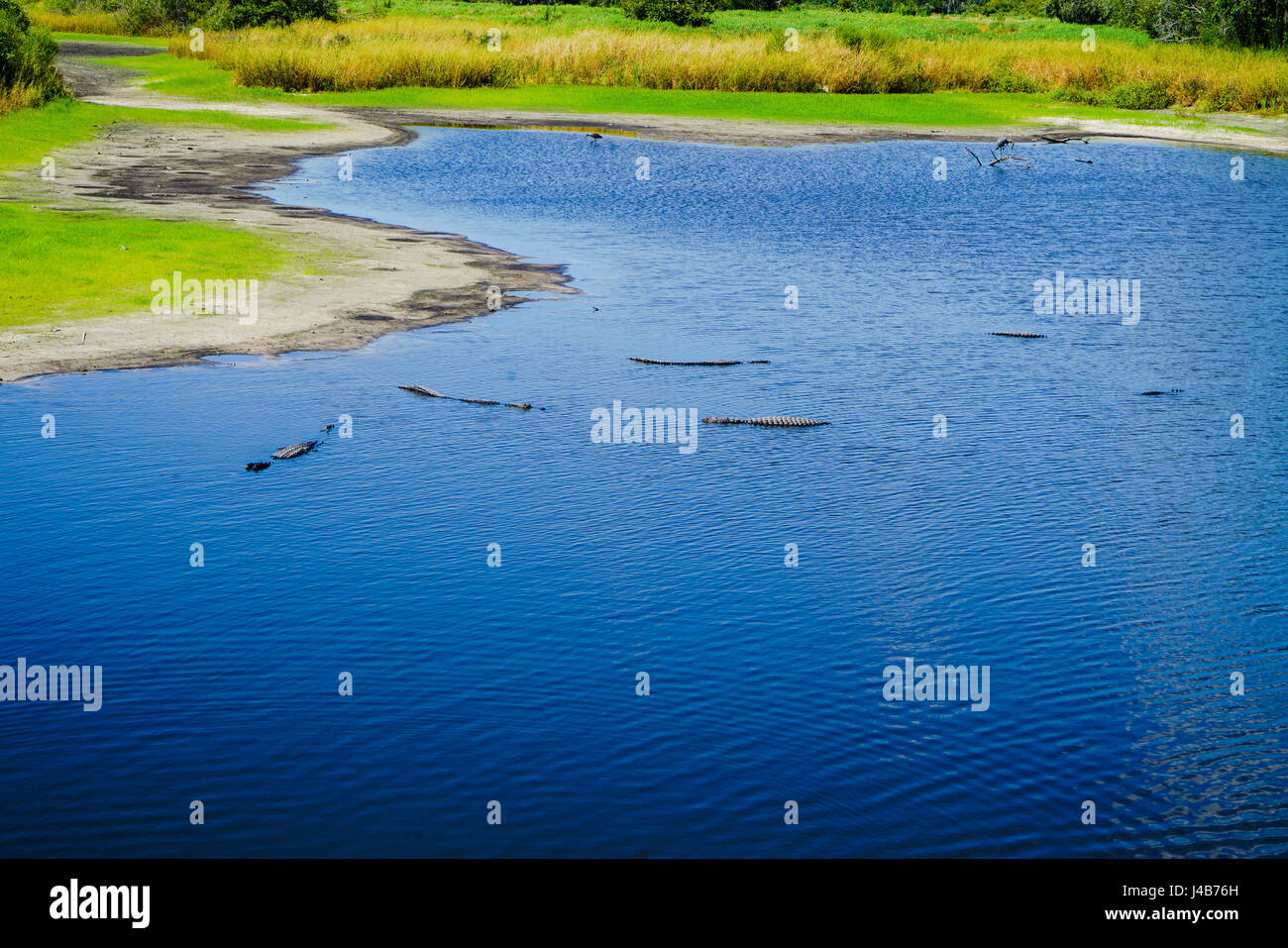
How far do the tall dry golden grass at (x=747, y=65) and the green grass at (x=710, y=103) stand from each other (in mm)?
1224

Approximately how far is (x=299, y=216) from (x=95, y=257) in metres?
6.60

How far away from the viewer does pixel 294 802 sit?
7.09 meters

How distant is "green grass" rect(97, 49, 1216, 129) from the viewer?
50.8 m

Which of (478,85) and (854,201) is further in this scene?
(478,85)

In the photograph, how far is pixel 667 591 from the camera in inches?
395

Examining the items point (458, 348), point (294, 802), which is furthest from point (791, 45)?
point (294, 802)

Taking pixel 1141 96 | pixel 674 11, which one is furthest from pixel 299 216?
pixel 674 11

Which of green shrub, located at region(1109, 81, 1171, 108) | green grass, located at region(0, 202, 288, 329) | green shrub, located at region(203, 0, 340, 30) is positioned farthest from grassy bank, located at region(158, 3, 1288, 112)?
green grass, located at region(0, 202, 288, 329)

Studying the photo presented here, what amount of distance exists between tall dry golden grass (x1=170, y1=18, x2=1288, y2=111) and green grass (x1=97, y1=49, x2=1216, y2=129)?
1.22m

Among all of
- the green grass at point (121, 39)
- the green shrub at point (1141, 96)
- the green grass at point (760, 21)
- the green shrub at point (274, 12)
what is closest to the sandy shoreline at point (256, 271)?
the green shrub at point (1141, 96)

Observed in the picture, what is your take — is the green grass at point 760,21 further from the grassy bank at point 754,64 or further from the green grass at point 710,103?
the green grass at point 710,103

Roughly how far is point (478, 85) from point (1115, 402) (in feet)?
150

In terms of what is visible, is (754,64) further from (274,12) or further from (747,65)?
(274,12)
